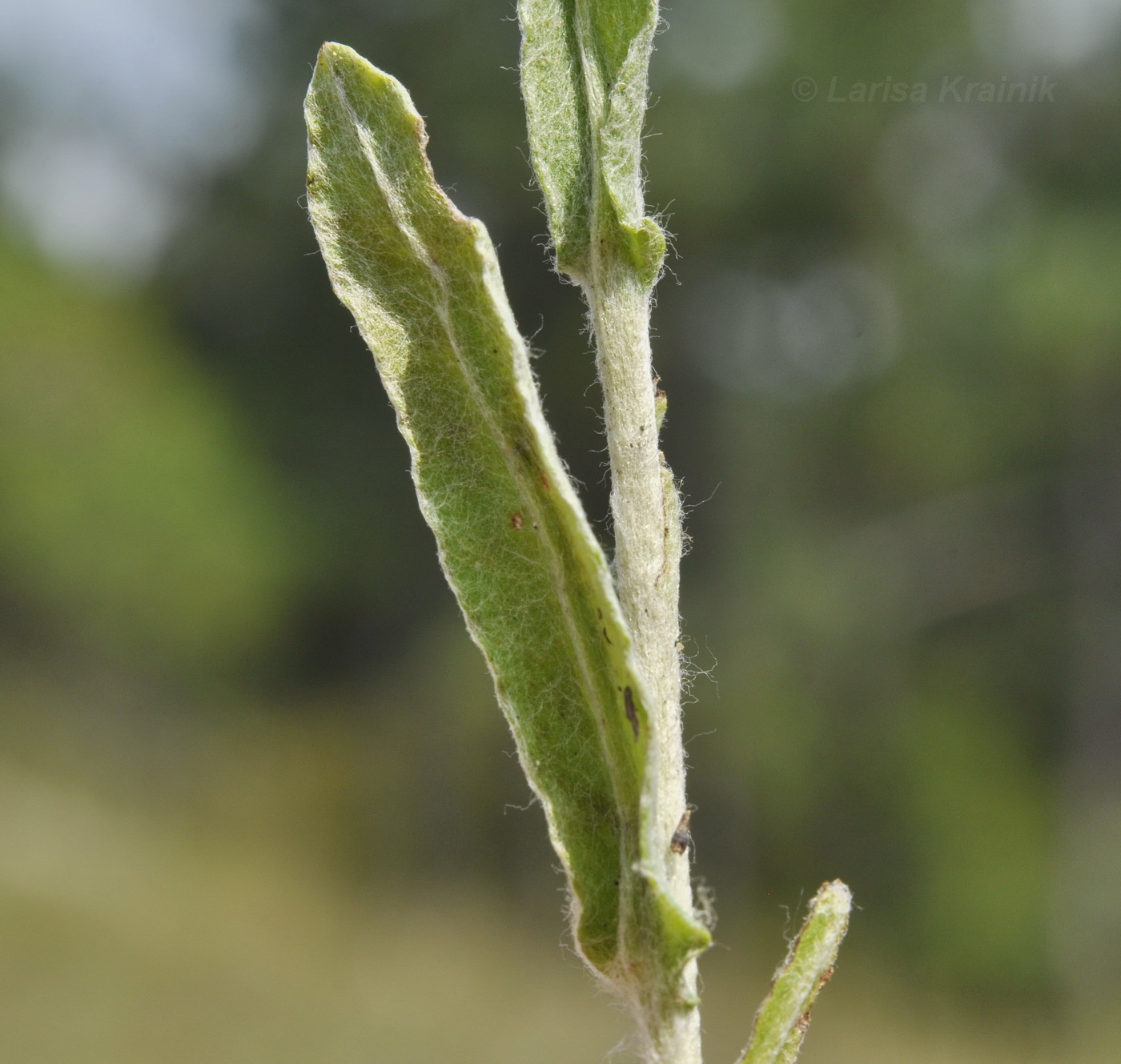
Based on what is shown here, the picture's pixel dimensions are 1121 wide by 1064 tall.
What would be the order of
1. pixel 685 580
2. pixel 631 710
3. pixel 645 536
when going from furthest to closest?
pixel 685 580 < pixel 645 536 < pixel 631 710

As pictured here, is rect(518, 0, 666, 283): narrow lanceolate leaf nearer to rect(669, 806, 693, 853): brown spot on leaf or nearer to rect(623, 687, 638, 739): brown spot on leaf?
rect(623, 687, 638, 739): brown spot on leaf

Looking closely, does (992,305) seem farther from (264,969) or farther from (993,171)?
(264,969)

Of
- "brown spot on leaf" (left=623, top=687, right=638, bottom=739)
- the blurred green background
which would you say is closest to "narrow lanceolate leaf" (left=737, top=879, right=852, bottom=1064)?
"brown spot on leaf" (left=623, top=687, right=638, bottom=739)

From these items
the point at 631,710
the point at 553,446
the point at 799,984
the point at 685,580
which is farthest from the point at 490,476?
the point at 685,580

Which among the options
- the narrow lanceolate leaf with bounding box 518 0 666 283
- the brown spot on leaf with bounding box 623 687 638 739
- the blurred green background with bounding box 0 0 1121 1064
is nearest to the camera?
the brown spot on leaf with bounding box 623 687 638 739

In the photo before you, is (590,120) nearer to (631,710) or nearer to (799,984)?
(631,710)

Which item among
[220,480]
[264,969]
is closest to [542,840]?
[264,969]
